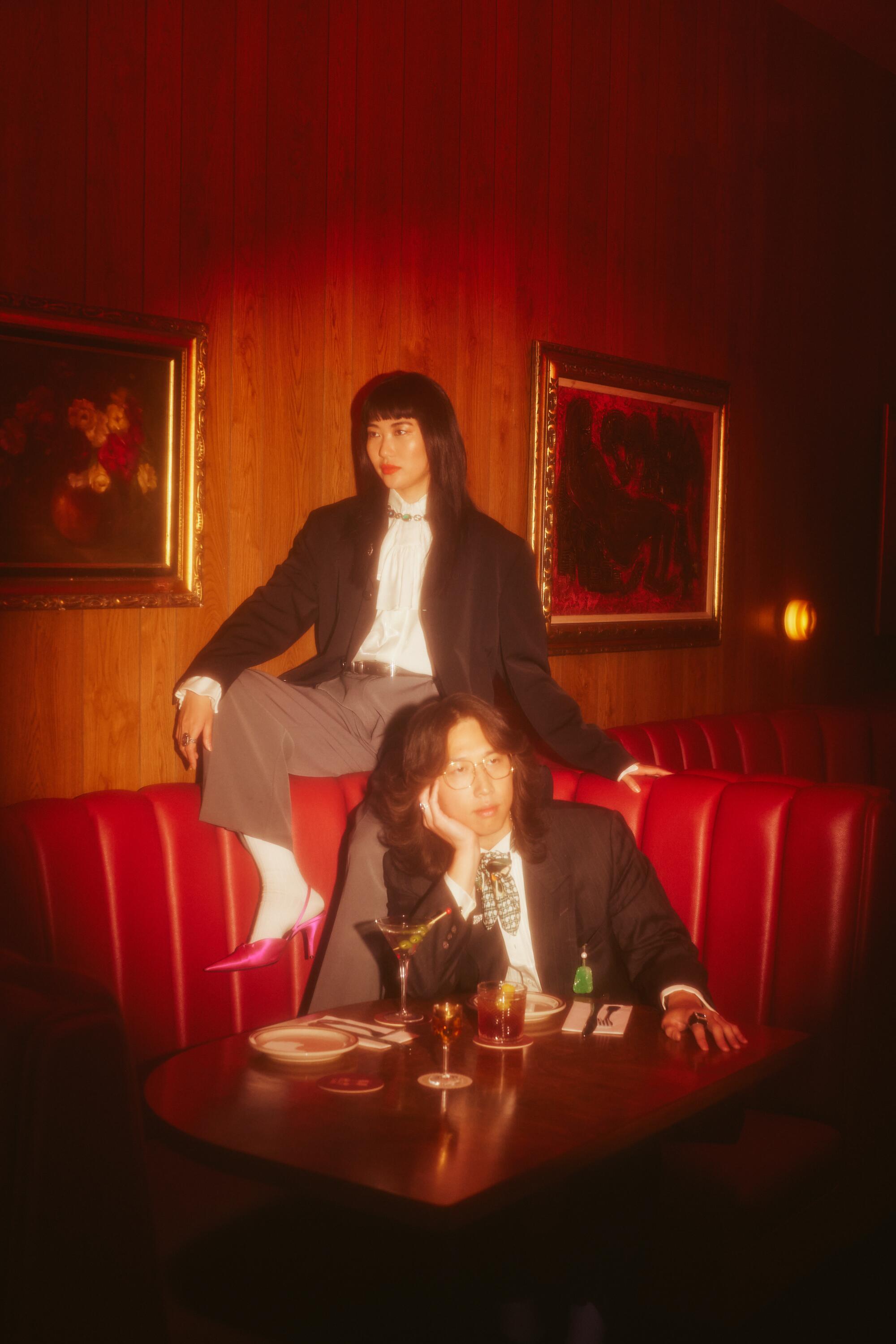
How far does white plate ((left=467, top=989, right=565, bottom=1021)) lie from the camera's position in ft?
6.84

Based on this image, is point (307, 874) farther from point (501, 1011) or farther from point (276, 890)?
point (501, 1011)

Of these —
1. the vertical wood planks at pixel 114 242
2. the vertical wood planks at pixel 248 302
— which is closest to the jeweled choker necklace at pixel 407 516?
the vertical wood planks at pixel 248 302

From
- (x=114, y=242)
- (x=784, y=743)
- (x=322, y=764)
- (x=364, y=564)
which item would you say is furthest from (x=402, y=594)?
(x=784, y=743)

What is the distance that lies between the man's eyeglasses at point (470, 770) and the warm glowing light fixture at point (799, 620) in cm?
321

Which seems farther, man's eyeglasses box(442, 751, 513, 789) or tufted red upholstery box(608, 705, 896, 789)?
tufted red upholstery box(608, 705, 896, 789)

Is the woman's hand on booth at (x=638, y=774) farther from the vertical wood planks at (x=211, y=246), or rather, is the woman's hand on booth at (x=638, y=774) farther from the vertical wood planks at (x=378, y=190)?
the vertical wood planks at (x=378, y=190)

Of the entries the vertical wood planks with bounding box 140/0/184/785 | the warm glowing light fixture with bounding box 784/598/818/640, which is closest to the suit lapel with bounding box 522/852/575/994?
the vertical wood planks with bounding box 140/0/184/785

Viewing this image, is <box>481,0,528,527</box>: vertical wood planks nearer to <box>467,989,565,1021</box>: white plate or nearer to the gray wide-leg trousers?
the gray wide-leg trousers

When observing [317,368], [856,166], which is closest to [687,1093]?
[317,368]

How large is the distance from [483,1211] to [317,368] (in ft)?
8.15

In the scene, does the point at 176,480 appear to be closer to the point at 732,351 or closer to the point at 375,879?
the point at 375,879

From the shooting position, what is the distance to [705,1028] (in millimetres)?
2012

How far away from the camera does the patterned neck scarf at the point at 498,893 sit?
2.50 metres

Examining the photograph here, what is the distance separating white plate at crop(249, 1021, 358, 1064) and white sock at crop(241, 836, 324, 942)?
29.4 inches
